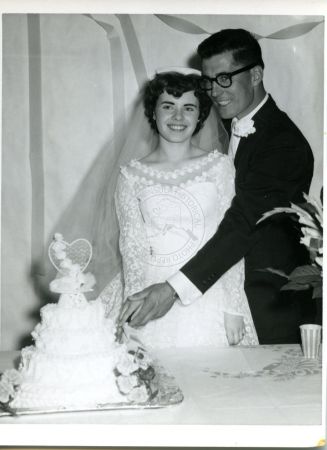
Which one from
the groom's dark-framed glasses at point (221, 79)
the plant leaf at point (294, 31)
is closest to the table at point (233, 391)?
the groom's dark-framed glasses at point (221, 79)

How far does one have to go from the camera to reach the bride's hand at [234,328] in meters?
1.80

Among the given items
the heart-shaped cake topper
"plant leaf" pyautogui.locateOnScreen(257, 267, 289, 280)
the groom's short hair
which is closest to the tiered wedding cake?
the heart-shaped cake topper

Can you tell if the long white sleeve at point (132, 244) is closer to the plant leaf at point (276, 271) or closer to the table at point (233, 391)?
the table at point (233, 391)

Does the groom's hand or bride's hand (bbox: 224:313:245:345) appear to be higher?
the groom's hand

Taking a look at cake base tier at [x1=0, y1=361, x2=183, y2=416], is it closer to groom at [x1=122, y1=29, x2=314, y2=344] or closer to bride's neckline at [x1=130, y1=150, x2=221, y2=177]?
groom at [x1=122, y1=29, x2=314, y2=344]

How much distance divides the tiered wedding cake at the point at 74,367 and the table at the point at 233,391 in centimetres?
5

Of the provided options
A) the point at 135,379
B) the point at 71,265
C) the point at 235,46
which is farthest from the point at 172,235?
the point at 235,46

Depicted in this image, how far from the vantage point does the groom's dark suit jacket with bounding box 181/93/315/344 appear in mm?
1799

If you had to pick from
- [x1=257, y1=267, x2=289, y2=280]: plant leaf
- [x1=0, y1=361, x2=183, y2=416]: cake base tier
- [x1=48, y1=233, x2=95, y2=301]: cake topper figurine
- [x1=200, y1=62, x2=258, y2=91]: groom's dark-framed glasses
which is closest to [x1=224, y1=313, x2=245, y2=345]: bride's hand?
[x1=257, y1=267, x2=289, y2=280]: plant leaf

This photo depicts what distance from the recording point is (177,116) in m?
1.81

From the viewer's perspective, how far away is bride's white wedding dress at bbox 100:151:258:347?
1784 millimetres

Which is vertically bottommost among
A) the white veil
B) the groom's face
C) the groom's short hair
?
the white veil

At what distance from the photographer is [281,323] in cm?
183

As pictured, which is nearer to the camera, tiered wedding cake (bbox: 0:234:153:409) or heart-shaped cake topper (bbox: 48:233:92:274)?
tiered wedding cake (bbox: 0:234:153:409)
